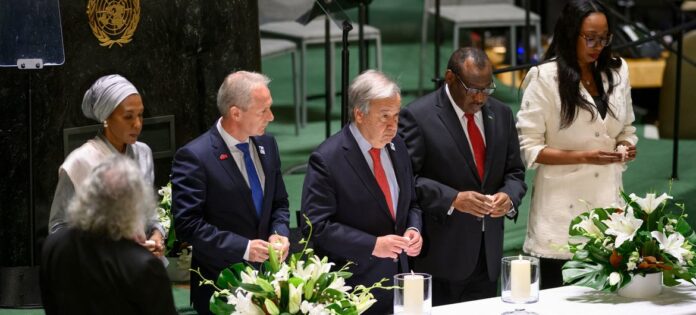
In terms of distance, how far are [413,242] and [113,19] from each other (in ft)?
5.69

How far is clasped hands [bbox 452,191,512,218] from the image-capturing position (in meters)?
4.47

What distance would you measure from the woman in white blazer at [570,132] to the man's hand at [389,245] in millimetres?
884

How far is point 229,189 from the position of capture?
419 centimetres

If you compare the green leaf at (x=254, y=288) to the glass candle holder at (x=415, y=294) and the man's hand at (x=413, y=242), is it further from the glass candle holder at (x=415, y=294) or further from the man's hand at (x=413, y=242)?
the man's hand at (x=413, y=242)

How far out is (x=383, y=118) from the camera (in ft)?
13.7

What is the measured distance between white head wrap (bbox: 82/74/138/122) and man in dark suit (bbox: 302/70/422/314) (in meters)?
0.67

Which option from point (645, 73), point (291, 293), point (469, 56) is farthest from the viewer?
point (645, 73)

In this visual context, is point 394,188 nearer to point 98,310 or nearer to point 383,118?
point 383,118

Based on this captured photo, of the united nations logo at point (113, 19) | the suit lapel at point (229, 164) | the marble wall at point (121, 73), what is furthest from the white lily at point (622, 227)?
the united nations logo at point (113, 19)

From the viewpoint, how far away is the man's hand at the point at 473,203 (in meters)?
4.47

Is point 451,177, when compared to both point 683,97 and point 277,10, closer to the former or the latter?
point 277,10

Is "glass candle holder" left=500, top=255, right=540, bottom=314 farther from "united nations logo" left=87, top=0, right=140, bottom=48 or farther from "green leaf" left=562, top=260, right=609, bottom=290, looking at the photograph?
"united nations logo" left=87, top=0, right=140, bottom=48

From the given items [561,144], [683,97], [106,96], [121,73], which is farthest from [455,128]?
[683,97]

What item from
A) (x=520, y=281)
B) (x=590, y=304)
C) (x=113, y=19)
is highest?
(x=113, y=19)
